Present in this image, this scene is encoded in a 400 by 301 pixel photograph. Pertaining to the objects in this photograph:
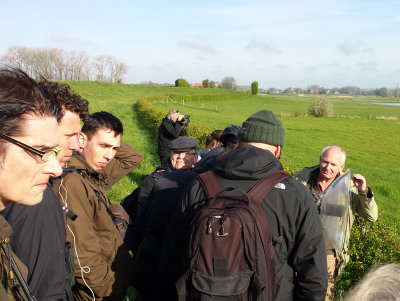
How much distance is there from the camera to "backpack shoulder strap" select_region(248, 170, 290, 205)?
2.07 metres

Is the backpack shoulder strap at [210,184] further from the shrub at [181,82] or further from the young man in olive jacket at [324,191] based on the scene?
the shrub at [181,82]

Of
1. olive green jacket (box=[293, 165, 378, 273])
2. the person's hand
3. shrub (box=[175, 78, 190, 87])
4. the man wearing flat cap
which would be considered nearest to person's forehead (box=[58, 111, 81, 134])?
the man wearing flat cap

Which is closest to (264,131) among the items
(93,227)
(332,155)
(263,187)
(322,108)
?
(263,187)

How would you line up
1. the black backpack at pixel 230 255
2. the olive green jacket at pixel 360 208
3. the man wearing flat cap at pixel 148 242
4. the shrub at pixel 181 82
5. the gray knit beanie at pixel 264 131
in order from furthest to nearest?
the shrub at pixel 181 82, the olive green jacket at pixel 360 208, the man wearing flat cap at pixel 148 242, the gray knit beanie at pixel 264 131, the black backpack at pixel 230 255

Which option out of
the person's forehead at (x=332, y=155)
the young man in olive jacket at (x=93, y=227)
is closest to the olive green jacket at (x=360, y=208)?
the person's forehead at (x=332, y=155)

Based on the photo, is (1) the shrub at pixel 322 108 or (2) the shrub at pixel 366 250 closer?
(2) the shrub at pixel 366 250

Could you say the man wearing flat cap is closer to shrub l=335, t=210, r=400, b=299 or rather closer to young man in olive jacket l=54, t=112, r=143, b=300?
young man in olive jacket l=54, t=112, r=143, b=300

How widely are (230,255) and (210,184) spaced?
1.61 feet

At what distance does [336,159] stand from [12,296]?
372cm

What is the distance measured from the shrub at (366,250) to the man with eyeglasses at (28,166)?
3.52 meters

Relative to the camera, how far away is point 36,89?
1.60m

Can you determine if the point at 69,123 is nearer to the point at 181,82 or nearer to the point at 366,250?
the point at 366,250

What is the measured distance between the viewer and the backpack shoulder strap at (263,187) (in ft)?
6.80

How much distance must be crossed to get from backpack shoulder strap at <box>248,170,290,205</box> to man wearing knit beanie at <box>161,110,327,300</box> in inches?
1.0
